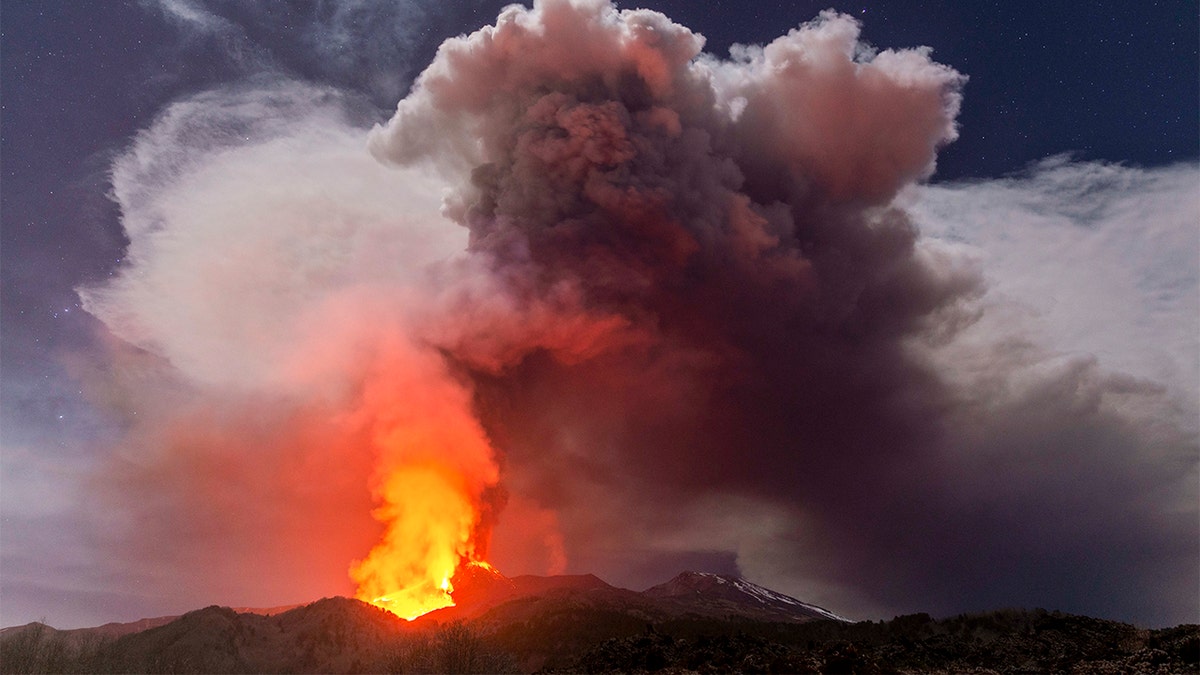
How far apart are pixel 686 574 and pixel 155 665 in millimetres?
143598

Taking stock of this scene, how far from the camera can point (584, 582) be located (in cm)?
14512

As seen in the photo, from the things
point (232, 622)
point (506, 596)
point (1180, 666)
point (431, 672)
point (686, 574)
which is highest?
point (686, 574)

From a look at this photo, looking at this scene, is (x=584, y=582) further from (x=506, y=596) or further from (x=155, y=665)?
(x=155, y=665)

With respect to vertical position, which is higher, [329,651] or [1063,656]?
[329,651]

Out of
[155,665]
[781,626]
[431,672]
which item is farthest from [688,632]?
[155,665]

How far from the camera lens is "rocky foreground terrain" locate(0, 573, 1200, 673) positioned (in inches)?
1501

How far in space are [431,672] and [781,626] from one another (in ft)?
128

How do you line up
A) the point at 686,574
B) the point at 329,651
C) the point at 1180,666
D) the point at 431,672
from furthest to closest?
the point at 686,574
the point at 329,651
the point at 431,672
the point at 1180,666

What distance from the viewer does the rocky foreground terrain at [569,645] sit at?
38.1 m

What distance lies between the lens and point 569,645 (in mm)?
70250

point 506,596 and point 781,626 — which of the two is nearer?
point 781,626

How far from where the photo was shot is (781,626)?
7369 cm

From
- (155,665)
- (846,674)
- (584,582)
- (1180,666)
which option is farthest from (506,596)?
(1180,666)

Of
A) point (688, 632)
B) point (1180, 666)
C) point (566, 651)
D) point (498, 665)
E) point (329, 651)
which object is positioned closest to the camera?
point (1180, 666)
